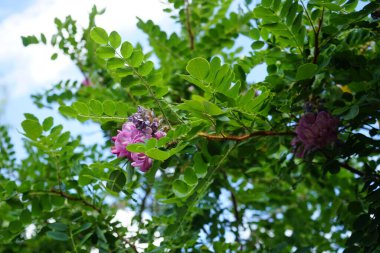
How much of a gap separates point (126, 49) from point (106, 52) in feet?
0.17

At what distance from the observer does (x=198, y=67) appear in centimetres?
93

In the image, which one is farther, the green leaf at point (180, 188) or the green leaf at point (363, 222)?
the green leaf at point (363, 222)

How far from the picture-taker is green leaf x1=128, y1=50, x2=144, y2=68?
1096 mm

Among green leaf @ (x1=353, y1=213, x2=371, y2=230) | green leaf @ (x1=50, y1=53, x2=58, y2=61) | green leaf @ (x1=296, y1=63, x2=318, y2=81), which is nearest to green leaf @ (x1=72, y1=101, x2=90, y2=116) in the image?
green leaf @ (x1=296, y1=63, x2=318, y2=81)

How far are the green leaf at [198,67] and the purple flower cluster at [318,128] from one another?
46cm

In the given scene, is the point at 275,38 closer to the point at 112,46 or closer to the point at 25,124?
the point at 112,46

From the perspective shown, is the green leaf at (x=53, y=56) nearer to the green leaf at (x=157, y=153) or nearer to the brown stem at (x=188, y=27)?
the brown stem at (x=188, y=27)

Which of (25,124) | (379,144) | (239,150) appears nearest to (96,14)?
(25,124)

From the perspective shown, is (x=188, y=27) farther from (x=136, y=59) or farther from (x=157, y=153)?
(x=157, y=153)

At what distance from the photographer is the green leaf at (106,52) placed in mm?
1083

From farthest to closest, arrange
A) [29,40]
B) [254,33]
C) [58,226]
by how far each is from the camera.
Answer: [29,40]
[58,226]
[254,33]

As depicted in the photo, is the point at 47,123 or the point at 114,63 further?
the point at 47,123

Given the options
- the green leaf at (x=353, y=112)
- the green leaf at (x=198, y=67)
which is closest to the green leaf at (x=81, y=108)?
the green leaf at (x=198, y=67)

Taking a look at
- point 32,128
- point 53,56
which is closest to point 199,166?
point 32,128
